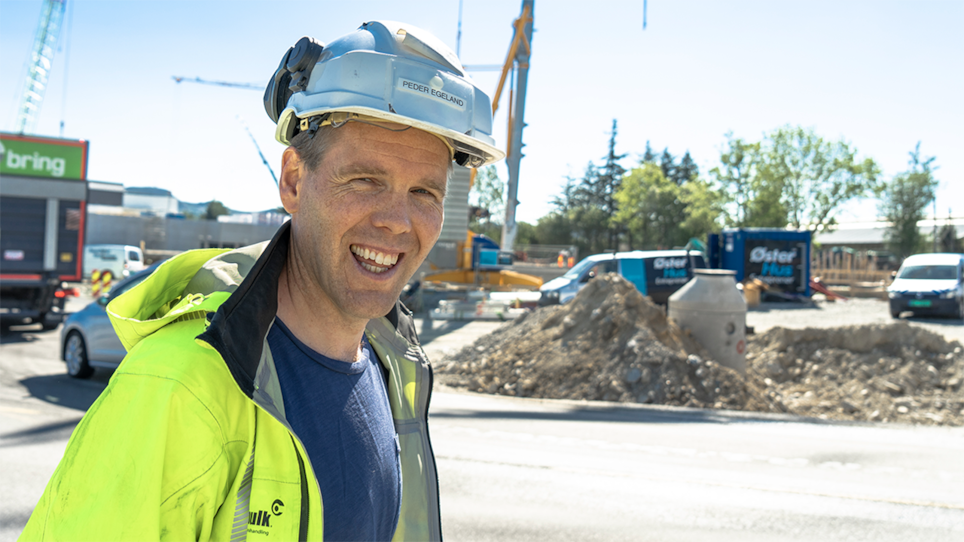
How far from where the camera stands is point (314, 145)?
4.97 ft

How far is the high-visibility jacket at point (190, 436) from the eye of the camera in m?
1.04

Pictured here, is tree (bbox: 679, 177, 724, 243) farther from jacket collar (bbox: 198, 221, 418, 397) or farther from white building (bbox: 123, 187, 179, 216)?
white building (bbox: 123, 187, 179, 216)

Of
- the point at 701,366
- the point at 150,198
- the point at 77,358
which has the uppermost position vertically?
the point at 150,198


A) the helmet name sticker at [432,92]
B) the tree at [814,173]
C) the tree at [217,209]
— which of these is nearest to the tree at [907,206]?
the tree at [814,173]

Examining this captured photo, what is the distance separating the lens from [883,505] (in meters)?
5.00

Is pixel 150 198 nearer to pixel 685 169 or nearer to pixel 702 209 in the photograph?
pixel 685 169

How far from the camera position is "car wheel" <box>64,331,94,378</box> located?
9.02 metres

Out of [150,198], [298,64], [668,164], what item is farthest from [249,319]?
[150,198]

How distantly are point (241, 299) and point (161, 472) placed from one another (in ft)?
1.24

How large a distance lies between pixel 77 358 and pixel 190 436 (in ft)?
31.0

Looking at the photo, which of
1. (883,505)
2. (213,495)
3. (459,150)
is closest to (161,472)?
(213,495)

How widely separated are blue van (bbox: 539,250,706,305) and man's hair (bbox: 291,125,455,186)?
18893 millimetres

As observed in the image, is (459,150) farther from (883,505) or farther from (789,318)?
(789,318)

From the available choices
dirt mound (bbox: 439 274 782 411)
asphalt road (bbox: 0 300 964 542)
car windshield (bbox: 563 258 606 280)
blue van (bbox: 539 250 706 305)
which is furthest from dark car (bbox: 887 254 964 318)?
asphalt road (bbox: 0 300 964 542)
